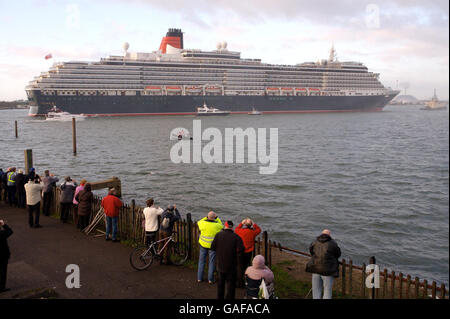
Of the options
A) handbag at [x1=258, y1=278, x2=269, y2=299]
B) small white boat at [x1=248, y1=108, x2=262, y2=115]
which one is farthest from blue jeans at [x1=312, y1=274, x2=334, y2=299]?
small white boat at [x1=248, y1=108, x2=262, y2=115]

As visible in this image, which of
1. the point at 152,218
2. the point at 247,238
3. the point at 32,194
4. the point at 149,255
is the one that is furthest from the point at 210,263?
the point at 32,194

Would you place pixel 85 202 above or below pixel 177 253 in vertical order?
above

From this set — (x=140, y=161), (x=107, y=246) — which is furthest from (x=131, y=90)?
(x=107, y=246)

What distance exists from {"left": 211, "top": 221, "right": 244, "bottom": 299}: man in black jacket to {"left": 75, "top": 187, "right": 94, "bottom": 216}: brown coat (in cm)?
473

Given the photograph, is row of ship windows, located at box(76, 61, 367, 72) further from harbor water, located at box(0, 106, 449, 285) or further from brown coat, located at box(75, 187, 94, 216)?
brown coat, located at box(75, 187, 94, 216)

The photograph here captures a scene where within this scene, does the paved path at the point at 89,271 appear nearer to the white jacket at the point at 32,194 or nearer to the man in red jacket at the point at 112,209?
the man in red jacket at the point at 112,209

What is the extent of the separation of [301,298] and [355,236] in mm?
7773

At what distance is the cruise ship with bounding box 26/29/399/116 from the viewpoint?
80.1 metres

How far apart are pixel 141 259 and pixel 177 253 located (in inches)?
35.6

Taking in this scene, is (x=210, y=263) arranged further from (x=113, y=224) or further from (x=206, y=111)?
(x=206, y=111)

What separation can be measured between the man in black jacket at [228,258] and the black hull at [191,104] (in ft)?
257

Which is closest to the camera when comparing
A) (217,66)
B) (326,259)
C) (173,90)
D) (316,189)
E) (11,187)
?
(326,259)

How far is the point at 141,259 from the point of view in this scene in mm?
7527

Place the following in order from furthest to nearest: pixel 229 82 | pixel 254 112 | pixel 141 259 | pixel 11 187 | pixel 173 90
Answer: pixel 229 82 → pixel 254 112 → pixel 173 90 → pixel 11 187 → pixel 141 259
